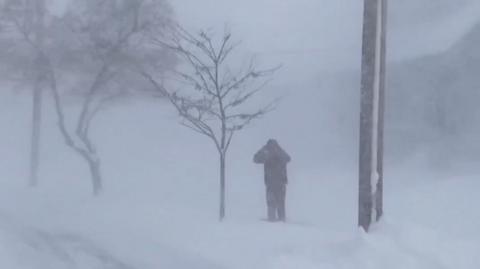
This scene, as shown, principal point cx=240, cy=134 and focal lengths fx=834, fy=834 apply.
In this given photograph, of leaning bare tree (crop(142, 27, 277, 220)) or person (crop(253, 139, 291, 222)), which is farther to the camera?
leaning bare tree (crop(142, 27, 277, 220))

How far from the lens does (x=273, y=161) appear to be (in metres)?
12.7

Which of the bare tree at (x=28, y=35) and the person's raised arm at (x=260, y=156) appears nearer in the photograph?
the person's raised arm at (x=260, y=156)

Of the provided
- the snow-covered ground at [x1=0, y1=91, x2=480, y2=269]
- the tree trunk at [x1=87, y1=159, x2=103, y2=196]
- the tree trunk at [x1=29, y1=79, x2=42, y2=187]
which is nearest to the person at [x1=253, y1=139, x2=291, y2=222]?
the snow-covered ground at [x1=0, y1=91, x2=480, y2=269]

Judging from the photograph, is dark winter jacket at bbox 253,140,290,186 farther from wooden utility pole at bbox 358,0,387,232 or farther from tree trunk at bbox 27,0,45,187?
tree trunk at bbox 27,0,45,187

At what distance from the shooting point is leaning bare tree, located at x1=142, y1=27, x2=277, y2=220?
538 inches

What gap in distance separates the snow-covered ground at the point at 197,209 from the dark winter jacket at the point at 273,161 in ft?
2.25

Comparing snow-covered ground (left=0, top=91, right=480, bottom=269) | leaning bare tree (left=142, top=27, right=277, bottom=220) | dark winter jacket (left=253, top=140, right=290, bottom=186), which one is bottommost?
snow-covered ground (left=0, top=91, right=480, bottom=269)

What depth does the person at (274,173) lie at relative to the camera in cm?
1267

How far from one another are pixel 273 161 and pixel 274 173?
211 millimetres

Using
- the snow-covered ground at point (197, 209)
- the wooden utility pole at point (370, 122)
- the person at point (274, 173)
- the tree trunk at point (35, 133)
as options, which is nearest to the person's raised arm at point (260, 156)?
the person at point (274, 173)

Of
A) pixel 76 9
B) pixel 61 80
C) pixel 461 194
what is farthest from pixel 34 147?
Result: pixel 461 194

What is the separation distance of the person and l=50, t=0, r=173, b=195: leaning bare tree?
4.74 meters

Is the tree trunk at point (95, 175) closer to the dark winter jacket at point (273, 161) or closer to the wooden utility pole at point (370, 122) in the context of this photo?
the dark winter jacket at point (273, 161)

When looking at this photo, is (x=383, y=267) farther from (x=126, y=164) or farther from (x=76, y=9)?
(x=126, y=164)
